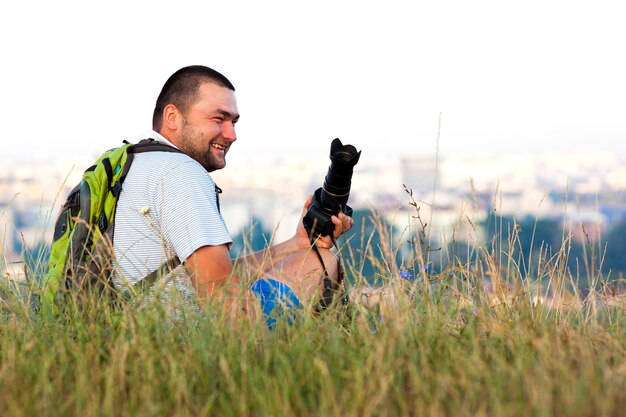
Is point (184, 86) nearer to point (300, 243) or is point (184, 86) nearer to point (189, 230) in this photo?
point (300, 243)

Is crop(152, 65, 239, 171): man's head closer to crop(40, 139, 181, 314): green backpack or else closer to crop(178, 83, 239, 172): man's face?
crop(178, 83, 239, 172): man's face

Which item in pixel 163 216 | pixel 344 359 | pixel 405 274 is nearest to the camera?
pixel 344 359

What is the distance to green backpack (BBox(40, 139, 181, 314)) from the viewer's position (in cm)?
293

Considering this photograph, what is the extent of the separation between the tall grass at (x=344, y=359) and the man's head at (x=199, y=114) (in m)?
0.94

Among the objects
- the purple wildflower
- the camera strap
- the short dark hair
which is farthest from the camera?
the short dark hair

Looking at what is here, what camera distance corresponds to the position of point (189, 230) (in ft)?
9.39

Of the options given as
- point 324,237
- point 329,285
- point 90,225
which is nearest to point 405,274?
point 329,285

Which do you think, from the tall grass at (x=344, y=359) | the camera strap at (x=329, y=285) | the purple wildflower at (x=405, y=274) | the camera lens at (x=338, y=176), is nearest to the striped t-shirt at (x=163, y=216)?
the tall grass at (x=344, y=359)

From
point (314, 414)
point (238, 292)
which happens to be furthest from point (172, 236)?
point (314, 414)

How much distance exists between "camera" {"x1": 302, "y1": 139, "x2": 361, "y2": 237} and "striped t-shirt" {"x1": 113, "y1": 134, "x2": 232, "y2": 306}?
0.59 metres

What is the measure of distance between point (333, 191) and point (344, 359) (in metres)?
1.33

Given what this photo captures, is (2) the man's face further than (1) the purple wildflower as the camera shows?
Yes

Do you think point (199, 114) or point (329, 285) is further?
point (199, 114)

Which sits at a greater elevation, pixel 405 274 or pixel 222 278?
pixel 222 278
